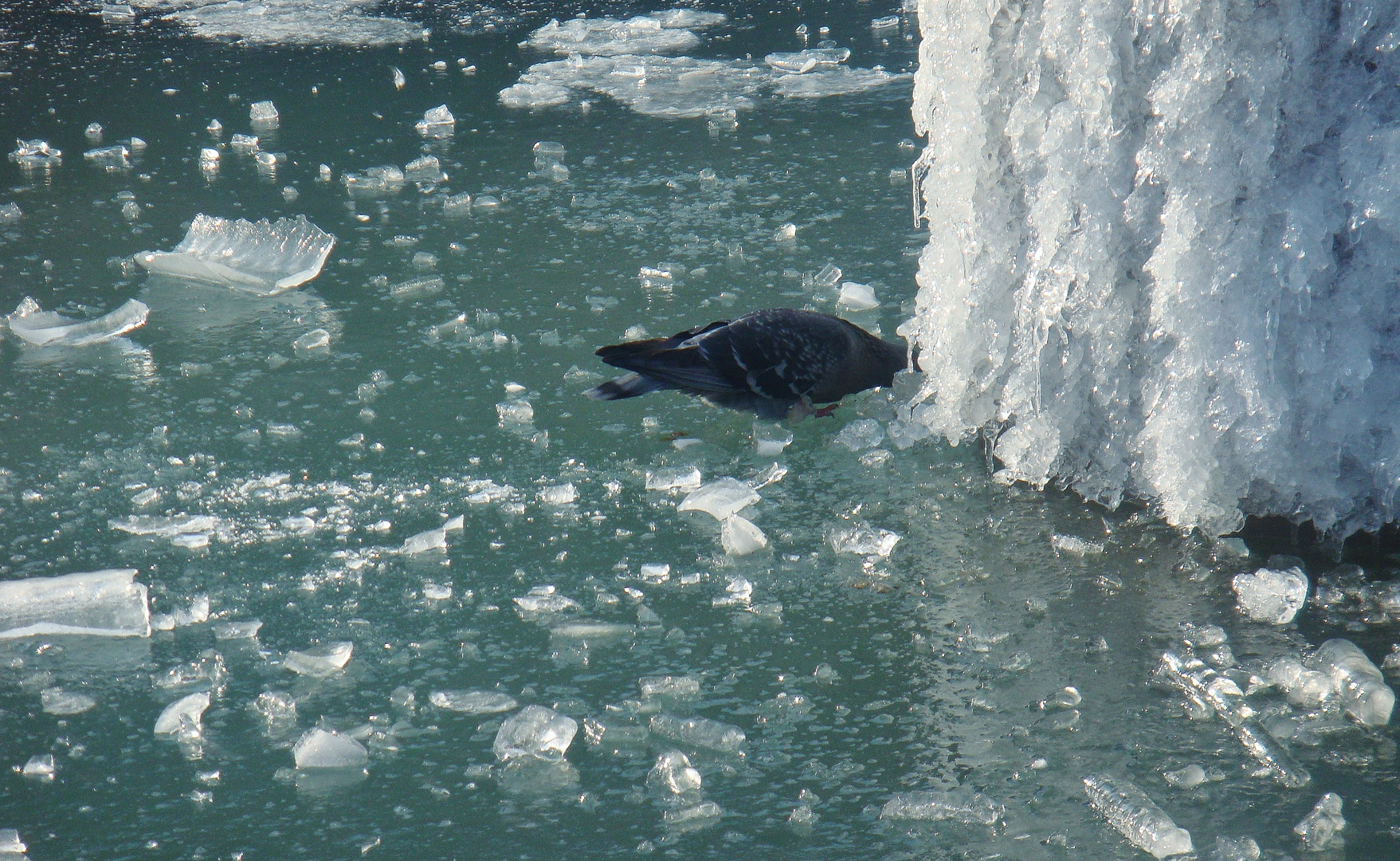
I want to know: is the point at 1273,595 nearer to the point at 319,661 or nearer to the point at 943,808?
the point at 943,808

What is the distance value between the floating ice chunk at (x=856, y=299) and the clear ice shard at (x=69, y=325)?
2078mm

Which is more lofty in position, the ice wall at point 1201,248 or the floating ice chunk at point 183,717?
the ice wall at point 1201,248

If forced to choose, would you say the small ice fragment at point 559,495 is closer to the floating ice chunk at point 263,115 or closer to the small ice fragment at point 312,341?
the small ice fragment at point 312,341

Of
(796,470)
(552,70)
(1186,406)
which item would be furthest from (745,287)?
(552,70)

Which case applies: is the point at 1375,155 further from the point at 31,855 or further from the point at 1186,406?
the point at 31,855

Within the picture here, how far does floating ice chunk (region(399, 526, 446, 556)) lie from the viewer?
7.89ft

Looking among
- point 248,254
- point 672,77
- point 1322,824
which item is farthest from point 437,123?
point 1322,824

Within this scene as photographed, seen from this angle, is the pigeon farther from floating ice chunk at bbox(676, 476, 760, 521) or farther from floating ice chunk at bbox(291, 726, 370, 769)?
floating ice chunk at bbox(291, 726, 370, 769)

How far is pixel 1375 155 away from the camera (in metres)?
2.08

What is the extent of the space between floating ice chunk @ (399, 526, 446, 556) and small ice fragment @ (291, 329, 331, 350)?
1.18 meters

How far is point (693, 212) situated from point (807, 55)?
2.14 meters

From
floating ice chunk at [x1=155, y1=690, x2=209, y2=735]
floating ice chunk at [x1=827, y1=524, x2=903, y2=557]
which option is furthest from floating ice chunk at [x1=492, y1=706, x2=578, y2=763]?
floating ice chunk at [x1=827, y1=524, x2=903, y2=557]

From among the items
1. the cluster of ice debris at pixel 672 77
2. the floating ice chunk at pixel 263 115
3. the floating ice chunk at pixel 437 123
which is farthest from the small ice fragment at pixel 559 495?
the floating ice chunk at pixel 263 115

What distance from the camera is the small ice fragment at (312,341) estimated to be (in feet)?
11.1
